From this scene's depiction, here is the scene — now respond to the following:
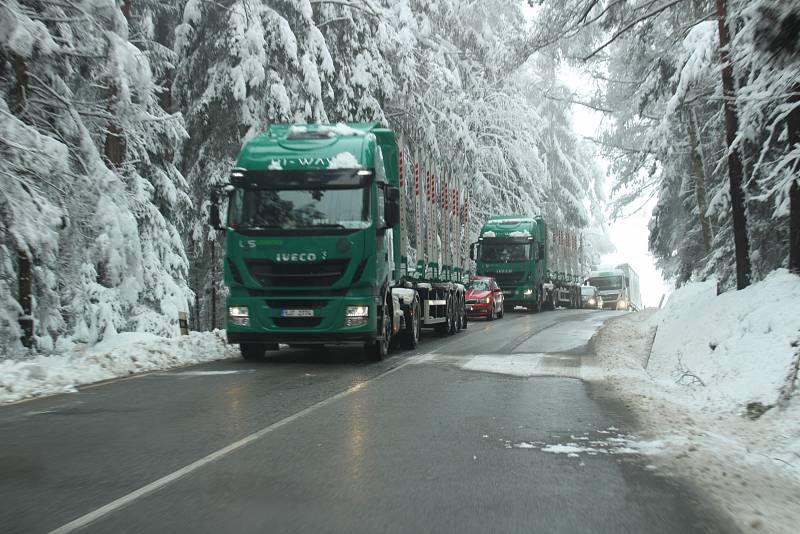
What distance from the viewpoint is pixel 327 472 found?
610cm

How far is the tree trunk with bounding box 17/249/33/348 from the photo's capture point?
45.3ft

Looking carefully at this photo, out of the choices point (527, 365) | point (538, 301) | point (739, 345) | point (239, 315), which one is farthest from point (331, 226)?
point (538, 301)

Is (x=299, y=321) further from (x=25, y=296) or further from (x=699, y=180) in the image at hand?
(x=699, y=180)

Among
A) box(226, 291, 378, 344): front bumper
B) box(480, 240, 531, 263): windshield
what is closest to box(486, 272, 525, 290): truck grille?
box(480, 240, 531, 263): windshield

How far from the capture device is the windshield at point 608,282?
58791 mm

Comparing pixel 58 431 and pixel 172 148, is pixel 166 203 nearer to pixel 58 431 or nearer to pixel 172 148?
pixel 172 148

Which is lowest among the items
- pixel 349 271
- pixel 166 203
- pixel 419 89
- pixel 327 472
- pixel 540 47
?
pixel 327 472

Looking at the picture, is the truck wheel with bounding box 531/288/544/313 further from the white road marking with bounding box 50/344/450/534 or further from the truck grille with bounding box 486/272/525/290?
the white road marking with bounding box 50/344/450/534

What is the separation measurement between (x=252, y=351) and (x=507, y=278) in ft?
77.9

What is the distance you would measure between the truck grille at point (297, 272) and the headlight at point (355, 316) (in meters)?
0.54

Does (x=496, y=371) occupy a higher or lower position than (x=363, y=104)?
lower

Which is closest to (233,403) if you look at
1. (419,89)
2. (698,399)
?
(698,399)

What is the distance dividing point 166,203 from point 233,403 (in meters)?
11.8

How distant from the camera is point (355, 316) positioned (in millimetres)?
13875
